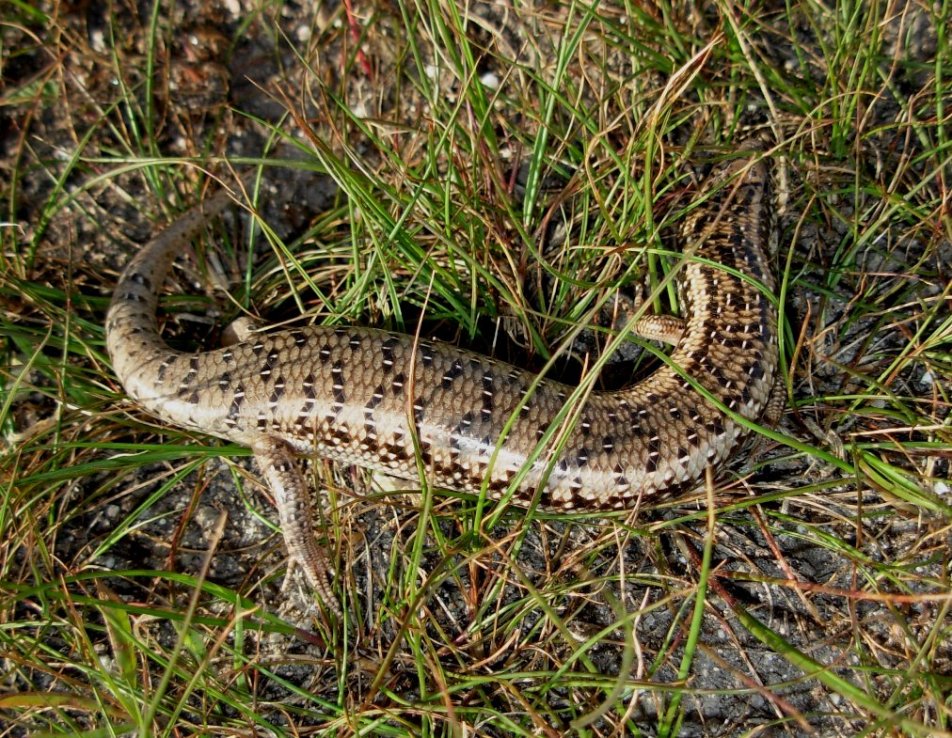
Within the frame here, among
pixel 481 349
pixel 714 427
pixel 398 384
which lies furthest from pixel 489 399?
pixel 714 427

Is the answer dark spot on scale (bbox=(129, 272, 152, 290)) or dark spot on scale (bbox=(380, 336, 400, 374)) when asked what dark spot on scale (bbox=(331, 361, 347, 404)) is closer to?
dark spot on scale (bbox=(380, 336, 400, 374))

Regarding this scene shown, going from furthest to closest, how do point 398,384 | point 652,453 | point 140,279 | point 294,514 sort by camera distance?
point 140,279
point 294,514
point 398,384
point 652,453

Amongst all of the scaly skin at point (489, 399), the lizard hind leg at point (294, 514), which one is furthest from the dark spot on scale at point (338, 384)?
the lizard hind leg at point (294, 514)

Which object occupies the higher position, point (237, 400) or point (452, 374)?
point (452, 374)

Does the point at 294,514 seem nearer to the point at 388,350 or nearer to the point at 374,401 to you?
the point at 374,401

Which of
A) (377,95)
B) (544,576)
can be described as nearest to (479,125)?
(377,95)

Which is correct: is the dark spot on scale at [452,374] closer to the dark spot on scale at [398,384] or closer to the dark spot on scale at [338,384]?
the dark spot on scale at [398,384]

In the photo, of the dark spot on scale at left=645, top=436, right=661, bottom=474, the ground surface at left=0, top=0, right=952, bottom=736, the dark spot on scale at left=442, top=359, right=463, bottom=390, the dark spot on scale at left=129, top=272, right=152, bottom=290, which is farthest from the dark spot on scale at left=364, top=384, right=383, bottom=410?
the dark spot on scale at left=129, top=272, right=152, bottom=290
